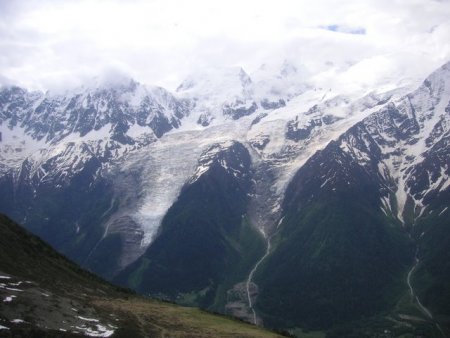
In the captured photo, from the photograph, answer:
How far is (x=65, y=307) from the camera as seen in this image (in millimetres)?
119500

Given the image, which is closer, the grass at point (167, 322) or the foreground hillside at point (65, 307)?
the foreground hillside at point (65, 307)

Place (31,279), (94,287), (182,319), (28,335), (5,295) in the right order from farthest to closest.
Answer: (94,287)
(182,319)
(31,279)
(5,295)
(28,335)

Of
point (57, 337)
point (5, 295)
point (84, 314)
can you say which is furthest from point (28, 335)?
point (84, 314)

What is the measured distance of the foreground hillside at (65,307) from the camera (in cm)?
10550

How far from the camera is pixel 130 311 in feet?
457

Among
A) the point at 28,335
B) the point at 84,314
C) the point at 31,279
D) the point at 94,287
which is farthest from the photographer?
the point at 94,287

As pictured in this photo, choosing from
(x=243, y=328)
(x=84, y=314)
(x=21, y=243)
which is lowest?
(x=243, y=328)

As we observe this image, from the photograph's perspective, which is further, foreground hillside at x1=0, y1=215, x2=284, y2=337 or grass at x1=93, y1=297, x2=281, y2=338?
grass at x1=93, y1=297, x2=281, y2=338

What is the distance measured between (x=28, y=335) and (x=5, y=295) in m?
14.5

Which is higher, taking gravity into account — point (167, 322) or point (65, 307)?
point (65, 307)

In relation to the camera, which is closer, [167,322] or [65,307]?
[65,307]

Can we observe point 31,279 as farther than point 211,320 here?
No

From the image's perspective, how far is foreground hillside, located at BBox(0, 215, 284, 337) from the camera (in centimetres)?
10550

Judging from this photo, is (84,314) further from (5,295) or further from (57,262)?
(57,262)
